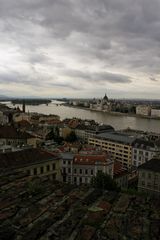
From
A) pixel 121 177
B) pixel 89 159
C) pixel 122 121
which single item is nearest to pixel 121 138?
pixel 121 177

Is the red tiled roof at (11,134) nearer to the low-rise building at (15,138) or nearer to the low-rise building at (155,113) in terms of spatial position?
the low-rise building at (15,138)

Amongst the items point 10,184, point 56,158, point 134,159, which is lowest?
point 134,159

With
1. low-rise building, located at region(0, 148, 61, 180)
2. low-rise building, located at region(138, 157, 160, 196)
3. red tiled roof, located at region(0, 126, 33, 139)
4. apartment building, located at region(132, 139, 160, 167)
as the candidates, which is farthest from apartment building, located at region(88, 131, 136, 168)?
low-rise building, located at region(0, 148, 61, 180)

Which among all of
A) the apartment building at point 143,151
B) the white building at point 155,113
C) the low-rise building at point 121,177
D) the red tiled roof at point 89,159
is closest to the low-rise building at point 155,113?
the white building at point 155,113

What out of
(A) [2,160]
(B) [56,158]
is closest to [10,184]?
(A) [2,160]

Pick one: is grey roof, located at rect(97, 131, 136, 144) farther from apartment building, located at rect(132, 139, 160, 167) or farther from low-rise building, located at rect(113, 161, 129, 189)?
low-rise building, located at rect(113, 161, 129, 189)

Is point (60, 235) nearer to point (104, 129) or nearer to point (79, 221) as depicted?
point (79, 221)

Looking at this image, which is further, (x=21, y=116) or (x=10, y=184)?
(x=21, y=116)
